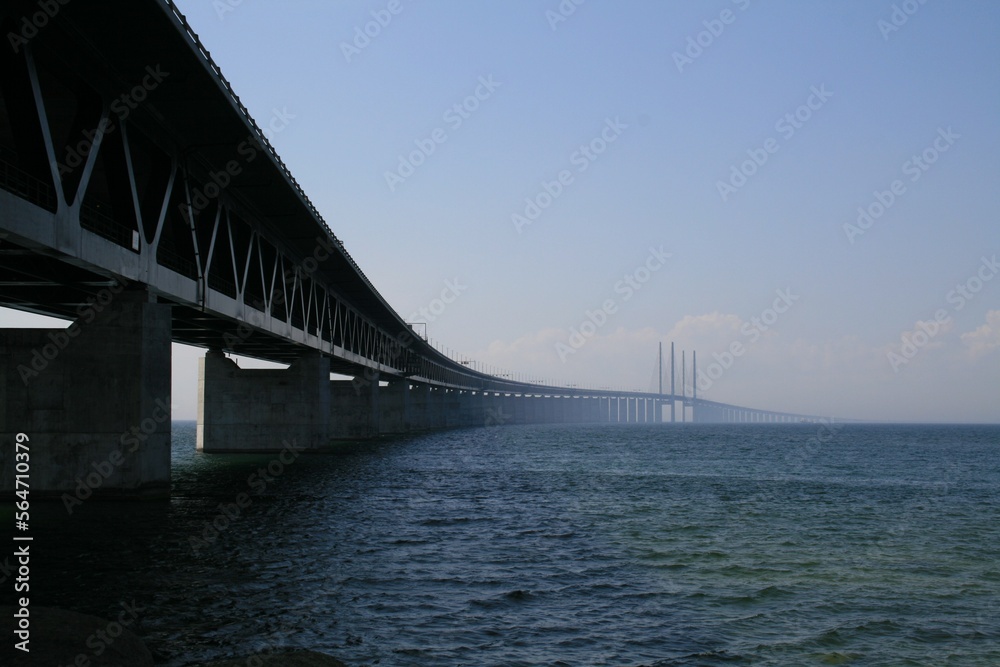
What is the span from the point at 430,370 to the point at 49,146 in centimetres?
10791

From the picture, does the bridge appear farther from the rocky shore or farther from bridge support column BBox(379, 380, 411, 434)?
bridge support column BBox(379, 380, 411, 434)

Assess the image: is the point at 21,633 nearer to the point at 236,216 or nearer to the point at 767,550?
the point at 767,550

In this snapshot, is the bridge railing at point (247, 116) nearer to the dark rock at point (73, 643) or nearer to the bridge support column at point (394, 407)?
the dark rock at point (73, 643)

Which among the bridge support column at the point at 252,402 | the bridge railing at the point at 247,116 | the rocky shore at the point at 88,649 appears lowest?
the rocky shore at the point at 88,649

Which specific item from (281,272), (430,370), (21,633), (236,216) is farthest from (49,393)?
(430,370)

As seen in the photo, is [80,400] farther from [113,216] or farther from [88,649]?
[88,649]

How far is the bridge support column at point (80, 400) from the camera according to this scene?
26.5 meters

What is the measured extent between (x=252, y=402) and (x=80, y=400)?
33.7 meters

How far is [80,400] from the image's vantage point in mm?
26703

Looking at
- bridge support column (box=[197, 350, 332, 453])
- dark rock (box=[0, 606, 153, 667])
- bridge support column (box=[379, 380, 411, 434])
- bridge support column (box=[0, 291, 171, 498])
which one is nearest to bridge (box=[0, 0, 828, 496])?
bridge support column (box=[0, 291, 171, 498])

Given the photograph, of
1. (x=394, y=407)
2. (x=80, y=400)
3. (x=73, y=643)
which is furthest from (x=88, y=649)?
(x=394, y=407)

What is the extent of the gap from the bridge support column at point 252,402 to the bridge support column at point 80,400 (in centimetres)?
3257

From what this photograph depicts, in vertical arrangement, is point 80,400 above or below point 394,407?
above

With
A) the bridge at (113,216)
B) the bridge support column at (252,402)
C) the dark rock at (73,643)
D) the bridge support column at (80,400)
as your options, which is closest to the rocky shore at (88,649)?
the dark rock at (73,643)
